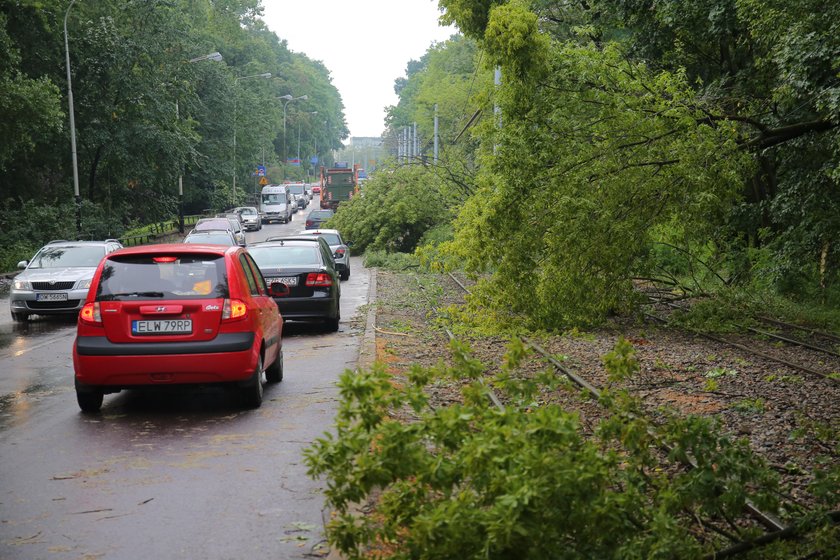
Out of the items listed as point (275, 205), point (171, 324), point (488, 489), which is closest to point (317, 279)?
point (171, 324)

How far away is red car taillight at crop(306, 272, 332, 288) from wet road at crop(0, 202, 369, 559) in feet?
13.7

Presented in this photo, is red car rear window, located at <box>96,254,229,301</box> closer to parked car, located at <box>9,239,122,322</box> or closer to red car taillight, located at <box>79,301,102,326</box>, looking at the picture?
red car taillight, located at <box>79,301,102,326</box>

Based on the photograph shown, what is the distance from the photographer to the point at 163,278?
940cm

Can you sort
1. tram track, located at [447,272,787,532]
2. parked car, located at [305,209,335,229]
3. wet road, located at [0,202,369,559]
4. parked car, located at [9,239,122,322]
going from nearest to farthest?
wet road, located at [0,202,369,559] → tram track, located at [447,272,787,532] → parked car, located at [9,239,122,322] → parked car, located at [305,209,335,229]

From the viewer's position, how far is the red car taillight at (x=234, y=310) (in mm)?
9281

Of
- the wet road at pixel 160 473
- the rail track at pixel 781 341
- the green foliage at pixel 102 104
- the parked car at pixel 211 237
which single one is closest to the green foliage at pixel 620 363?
the wet road at pixel 160 473

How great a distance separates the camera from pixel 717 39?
2177 cm

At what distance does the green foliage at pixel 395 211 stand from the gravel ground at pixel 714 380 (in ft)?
63.2

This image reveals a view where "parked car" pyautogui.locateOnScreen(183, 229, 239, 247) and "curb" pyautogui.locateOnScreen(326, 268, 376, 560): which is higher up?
"parked car" pyautogui.locateOnScreen(183, 229, 239, 247)

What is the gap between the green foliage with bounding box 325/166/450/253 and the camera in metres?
38.2

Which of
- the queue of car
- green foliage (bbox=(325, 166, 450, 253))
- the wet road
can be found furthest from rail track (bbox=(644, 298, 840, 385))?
green foliage (bbox=(325, 166, 450, 253))

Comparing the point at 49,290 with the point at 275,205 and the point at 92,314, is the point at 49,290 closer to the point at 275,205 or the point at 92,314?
the point at 92,314

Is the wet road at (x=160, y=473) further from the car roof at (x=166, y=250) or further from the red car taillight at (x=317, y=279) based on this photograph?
the red car taillight at (x=317, y=279)

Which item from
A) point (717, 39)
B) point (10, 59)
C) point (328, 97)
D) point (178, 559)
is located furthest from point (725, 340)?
point (328, 97)
